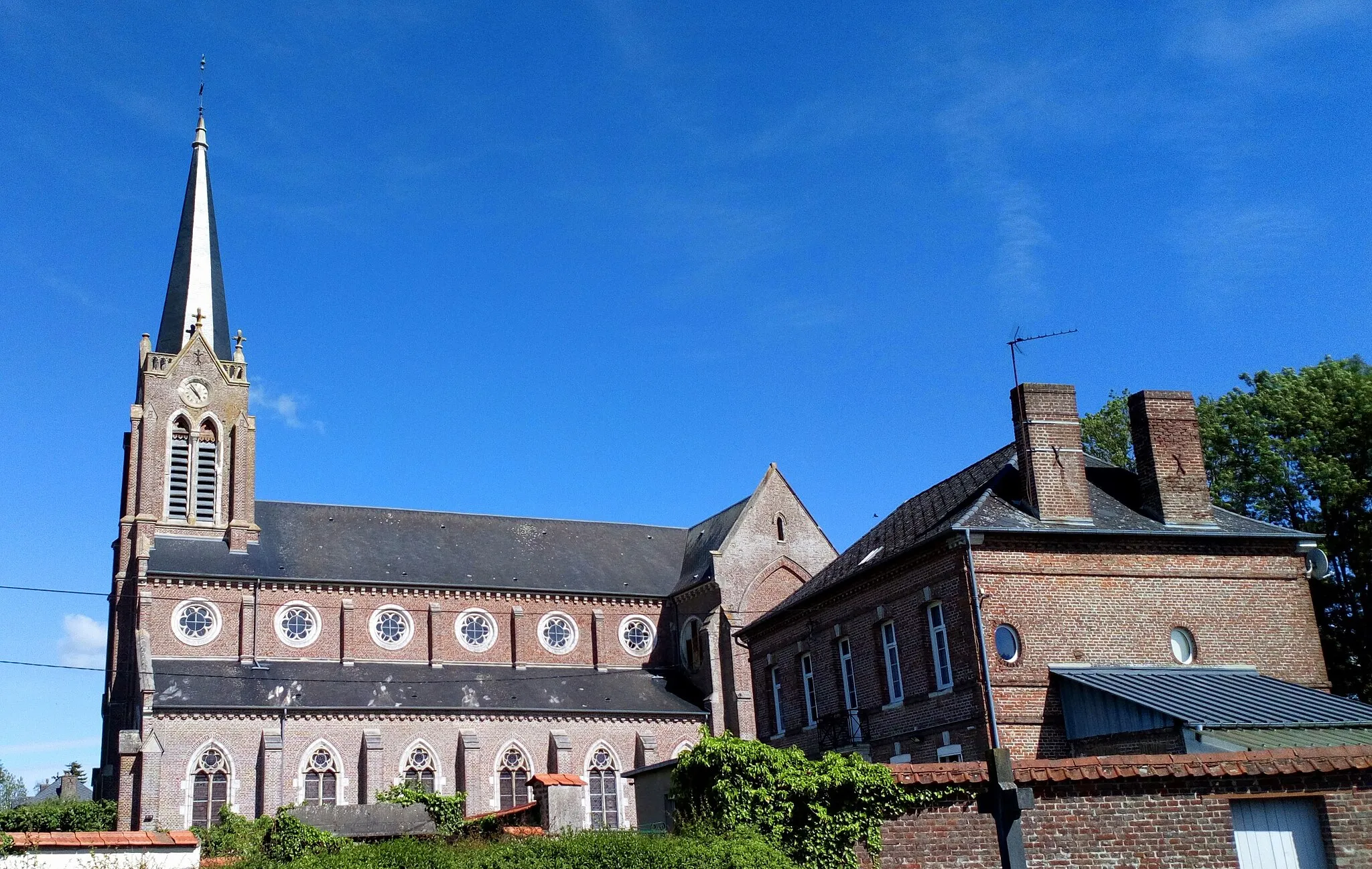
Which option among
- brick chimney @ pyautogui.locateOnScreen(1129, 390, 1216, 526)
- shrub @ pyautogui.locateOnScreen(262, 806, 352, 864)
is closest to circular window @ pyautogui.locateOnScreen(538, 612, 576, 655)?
shrub @ pyautogui.locateOnScreen(262, 806, 352, 864)

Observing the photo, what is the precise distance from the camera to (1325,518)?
35125 mm

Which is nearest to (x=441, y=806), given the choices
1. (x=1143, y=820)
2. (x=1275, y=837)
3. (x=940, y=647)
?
(x=940, y=647)

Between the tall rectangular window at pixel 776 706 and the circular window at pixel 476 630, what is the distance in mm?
18700

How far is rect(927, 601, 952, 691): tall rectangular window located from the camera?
2331cm

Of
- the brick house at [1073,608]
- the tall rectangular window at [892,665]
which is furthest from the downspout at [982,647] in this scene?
the tall rectangular window at [892,665]

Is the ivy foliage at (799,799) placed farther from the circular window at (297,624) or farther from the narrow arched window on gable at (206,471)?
the narrow arched window on gable at (206,471)

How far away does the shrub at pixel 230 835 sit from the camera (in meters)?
26.9

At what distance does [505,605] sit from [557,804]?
Result: 89.5 ft

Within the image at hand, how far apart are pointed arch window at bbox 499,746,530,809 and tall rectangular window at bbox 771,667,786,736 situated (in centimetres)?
1457

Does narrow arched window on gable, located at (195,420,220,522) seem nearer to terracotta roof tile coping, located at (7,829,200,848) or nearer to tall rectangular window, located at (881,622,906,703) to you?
tall rectangular window, located at (881,622,906,703)

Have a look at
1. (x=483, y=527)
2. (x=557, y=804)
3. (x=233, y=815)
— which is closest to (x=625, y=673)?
(x=483, y=527)

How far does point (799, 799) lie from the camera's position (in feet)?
47.6

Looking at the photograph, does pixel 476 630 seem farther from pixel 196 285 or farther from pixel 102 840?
pixel 102 840

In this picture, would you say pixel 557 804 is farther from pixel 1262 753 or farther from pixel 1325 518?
pixel 1325 518
